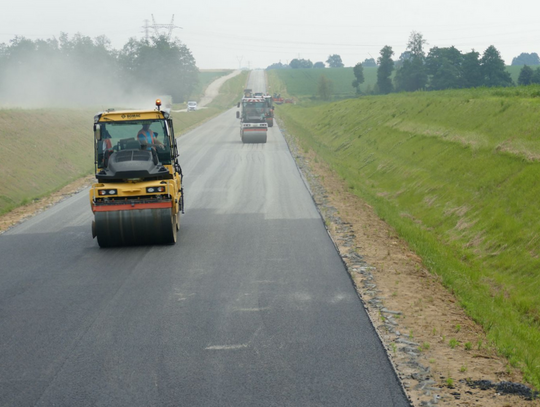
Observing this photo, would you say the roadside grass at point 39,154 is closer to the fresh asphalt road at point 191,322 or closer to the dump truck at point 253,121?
the fresh asphalt road at point 191,322

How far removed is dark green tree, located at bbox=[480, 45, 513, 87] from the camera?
335 ft

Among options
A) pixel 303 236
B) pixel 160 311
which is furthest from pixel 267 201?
pixel 160 311

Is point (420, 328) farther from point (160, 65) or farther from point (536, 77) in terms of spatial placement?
point (160, 65)

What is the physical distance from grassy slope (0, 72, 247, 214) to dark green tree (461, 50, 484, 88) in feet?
255

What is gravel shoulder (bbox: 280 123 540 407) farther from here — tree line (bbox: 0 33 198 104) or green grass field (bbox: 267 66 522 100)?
green grass field (bbox: 267 66 522 100)

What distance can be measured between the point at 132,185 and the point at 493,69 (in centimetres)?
10131

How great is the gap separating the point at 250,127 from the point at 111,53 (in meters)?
86.8

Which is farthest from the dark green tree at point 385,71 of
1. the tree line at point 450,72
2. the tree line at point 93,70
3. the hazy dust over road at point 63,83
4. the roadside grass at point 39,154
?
the roadside grass at point 39,154

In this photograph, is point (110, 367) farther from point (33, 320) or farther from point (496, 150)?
point (496, 150)

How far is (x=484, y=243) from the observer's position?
1451 cm

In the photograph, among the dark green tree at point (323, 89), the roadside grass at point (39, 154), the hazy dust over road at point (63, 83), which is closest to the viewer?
the roadside grass at point (39, 154)

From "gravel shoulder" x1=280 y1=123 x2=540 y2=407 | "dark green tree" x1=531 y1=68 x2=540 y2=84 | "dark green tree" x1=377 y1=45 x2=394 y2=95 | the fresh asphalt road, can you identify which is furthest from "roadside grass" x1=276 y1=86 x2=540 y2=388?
"dark green tree" x1=377 y1=45 x2=394 y2=95

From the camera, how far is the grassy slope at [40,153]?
23748 mm

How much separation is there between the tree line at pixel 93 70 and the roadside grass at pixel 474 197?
72.9 m
